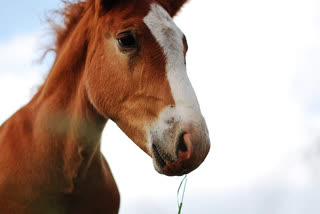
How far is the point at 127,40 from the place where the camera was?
10.2ft

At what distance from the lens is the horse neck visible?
3.45 meters

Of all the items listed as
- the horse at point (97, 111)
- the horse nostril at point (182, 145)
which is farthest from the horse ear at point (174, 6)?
the horse nostril at point (182, 145)

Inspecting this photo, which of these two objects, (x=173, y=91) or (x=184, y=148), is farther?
(x=173, y=91)

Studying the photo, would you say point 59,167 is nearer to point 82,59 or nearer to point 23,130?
point 23,130

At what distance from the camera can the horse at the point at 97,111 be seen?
109 inches

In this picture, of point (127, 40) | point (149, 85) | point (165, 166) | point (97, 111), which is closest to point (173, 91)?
point (149, 85)

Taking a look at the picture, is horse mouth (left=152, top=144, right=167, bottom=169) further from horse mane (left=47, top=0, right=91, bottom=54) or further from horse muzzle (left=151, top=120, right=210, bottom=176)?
Answer: horse mane (left=47, top=0, right=91, bottom=54)

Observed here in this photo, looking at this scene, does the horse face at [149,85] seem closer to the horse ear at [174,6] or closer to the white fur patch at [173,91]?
the white fur patch at [173,91]

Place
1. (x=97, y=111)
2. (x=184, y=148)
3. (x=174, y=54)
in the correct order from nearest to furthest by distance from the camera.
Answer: (x=184, y=148)
(x=174, y=54)
(x=97, y=111)

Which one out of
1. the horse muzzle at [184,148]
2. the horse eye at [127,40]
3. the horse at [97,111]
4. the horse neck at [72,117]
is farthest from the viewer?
the horse neck at [72,117]

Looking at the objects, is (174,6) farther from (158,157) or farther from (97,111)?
(158,157)

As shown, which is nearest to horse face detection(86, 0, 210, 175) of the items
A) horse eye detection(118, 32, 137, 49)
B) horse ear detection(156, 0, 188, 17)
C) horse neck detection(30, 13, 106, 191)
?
horse eye detection(118, 32, 137, 49)

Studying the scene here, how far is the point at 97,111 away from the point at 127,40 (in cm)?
73

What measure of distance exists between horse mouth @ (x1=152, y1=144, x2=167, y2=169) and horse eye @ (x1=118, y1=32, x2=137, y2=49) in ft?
2.75
